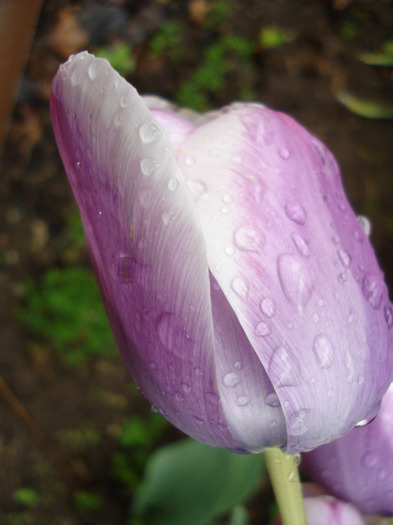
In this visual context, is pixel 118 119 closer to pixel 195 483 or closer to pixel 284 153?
pixel 284 153

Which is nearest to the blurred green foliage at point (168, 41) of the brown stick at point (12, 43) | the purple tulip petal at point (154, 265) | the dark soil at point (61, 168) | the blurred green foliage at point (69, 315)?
the dark soil at point (61, 168)

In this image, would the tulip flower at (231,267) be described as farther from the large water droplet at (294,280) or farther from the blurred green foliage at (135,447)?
the blurred green foliage at (135,447)

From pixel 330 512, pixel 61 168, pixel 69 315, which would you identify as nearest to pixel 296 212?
pixel 330 512

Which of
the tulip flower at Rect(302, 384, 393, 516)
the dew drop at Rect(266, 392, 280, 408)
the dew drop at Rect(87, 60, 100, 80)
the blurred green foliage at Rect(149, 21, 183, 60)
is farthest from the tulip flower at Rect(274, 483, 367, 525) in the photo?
the blurred green foliage at Rect(149, 21, 183, 60)

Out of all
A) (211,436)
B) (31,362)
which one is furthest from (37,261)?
(211,436)

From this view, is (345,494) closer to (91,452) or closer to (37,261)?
(91,452)
